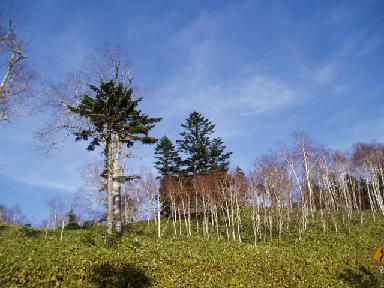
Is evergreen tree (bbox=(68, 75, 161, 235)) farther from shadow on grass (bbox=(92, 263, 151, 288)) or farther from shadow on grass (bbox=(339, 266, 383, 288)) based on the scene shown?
shadow on grass (bbox=(339, 266, 383, 288))

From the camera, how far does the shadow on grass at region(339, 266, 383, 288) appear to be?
21470mm

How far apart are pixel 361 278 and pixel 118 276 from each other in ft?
49.5

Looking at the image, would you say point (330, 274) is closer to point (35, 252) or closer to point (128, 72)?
point (35, 252)

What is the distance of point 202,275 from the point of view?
18016 mm

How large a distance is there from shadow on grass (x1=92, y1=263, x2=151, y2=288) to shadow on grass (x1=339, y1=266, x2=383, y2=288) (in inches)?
494

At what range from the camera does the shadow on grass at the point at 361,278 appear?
2147cm

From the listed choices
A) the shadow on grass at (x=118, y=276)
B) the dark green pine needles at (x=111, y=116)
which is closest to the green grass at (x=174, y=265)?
the shadow on grass at (x=118, y=276)

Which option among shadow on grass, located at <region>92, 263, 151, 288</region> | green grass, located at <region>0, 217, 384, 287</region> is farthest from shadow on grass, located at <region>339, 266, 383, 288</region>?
shadow on grass, located at <region>92, 263, 151, 288</region>

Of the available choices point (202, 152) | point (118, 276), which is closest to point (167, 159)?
point (202, 152)

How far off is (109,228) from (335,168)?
4205 cm

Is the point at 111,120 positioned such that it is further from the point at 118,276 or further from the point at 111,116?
the point at 118,276

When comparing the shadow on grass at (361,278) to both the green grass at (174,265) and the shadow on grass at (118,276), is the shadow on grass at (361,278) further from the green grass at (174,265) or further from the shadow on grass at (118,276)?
the shadow on grass at (118,276)

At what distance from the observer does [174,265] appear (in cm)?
1817

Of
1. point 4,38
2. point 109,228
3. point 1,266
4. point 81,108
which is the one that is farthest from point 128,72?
point 1,266
